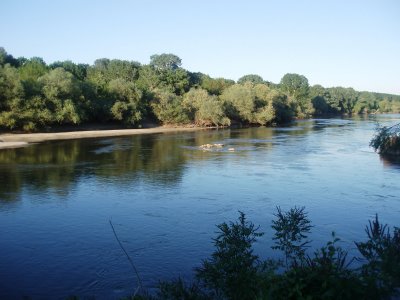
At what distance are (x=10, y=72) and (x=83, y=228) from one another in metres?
44.0

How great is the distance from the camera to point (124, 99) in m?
69.1

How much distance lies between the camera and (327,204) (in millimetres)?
18547

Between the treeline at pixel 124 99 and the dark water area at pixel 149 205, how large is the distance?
19586mm

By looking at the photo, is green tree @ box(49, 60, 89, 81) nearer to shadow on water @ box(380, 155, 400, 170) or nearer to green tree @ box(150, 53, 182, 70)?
green tree @ box(150, 53, 182, 70)

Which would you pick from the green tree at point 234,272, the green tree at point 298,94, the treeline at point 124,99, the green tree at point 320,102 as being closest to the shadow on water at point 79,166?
the treeline at point 124,99

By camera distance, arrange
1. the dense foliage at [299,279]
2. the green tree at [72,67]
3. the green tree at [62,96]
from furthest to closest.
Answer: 1. the green tree at [72,67]
2. the green tree at [62,96]
3. the dense foliage at [299,279]

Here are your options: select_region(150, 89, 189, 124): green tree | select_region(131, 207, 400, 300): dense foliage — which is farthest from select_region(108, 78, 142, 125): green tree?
select_region(131, 207, 400, 300): dense foliage

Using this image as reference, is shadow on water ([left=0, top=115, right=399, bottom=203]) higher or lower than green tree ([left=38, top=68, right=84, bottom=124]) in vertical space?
lower

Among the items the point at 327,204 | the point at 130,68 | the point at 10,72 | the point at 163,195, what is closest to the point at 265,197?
the point at 327,204

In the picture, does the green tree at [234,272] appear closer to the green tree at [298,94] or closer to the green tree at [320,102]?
the green tree at [298,94]

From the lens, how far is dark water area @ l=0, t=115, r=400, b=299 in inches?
444

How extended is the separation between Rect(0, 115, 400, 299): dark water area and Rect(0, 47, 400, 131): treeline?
1959 centimetres

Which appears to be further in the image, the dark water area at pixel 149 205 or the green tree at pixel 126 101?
the green tree at pixel 126 101

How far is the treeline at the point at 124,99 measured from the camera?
53188 millimetres
